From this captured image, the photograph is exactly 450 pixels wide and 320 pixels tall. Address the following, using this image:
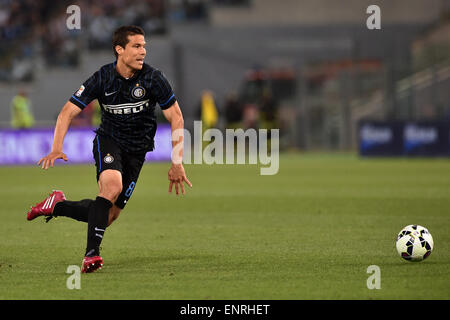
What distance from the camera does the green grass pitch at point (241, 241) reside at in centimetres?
663

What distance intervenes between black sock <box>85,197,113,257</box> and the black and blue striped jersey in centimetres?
62

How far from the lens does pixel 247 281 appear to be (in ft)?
22.7

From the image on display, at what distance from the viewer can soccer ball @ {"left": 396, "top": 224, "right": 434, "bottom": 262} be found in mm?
7785

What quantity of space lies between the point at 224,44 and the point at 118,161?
97.0 ft

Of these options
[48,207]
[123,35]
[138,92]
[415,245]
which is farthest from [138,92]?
[415,245]

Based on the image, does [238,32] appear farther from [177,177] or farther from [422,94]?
[177,177]

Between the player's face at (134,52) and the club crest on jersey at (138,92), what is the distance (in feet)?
0.68

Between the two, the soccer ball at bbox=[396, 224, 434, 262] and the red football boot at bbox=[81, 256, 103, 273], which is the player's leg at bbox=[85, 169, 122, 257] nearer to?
the red football boot at bbox=[81, 256, 103, 273]

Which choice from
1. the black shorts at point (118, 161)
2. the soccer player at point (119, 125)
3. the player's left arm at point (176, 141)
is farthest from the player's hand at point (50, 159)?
the player's left arm at point (176, 141)

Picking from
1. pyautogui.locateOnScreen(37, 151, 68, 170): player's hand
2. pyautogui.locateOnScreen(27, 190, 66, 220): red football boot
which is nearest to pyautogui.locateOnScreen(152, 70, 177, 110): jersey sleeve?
pyautogui.locateOnScreen(37, 151, 68, 170): player's hand

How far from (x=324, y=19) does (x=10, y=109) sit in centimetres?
1402

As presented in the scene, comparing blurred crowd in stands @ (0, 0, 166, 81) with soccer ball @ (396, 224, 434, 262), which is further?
blurred crowd in stands @ (0, 0, 166, 81)

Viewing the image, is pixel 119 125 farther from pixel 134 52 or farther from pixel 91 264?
pixel 91 264

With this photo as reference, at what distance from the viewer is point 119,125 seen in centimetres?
785
